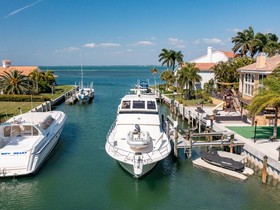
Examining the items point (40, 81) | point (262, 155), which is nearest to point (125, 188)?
point (262, 155)

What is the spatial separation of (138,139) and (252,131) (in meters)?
11.9

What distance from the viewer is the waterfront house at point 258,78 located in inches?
1045

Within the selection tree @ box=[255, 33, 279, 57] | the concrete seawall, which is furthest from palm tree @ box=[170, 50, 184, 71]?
the concrete seawall

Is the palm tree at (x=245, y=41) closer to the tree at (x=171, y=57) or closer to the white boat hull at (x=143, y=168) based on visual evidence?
the tree at (x=171, y=57)

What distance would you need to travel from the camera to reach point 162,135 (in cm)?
1945

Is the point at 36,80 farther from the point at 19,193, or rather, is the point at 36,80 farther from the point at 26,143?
the point at 19,193

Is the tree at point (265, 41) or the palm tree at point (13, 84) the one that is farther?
the tree at point (265, 41)

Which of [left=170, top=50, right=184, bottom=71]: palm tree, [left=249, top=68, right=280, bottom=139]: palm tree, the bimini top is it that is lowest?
the bimini top

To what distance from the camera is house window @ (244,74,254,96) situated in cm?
3297

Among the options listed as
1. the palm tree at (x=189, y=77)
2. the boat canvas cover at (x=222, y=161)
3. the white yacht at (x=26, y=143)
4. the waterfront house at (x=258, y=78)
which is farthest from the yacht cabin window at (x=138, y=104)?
the palm tree at (x=189, y=77)

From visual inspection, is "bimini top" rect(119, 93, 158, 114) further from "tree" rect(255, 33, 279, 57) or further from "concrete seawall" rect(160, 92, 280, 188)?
"tree" rect(255, 33, 279, 57)

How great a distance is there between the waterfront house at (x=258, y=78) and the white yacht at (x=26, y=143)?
1882 cm

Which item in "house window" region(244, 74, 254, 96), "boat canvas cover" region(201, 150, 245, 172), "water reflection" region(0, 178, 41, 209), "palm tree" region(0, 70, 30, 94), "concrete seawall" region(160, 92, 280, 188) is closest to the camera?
"water reflection" region(0, 178, 41, 209)

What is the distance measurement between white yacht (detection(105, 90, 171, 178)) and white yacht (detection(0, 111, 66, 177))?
15.3 ft
